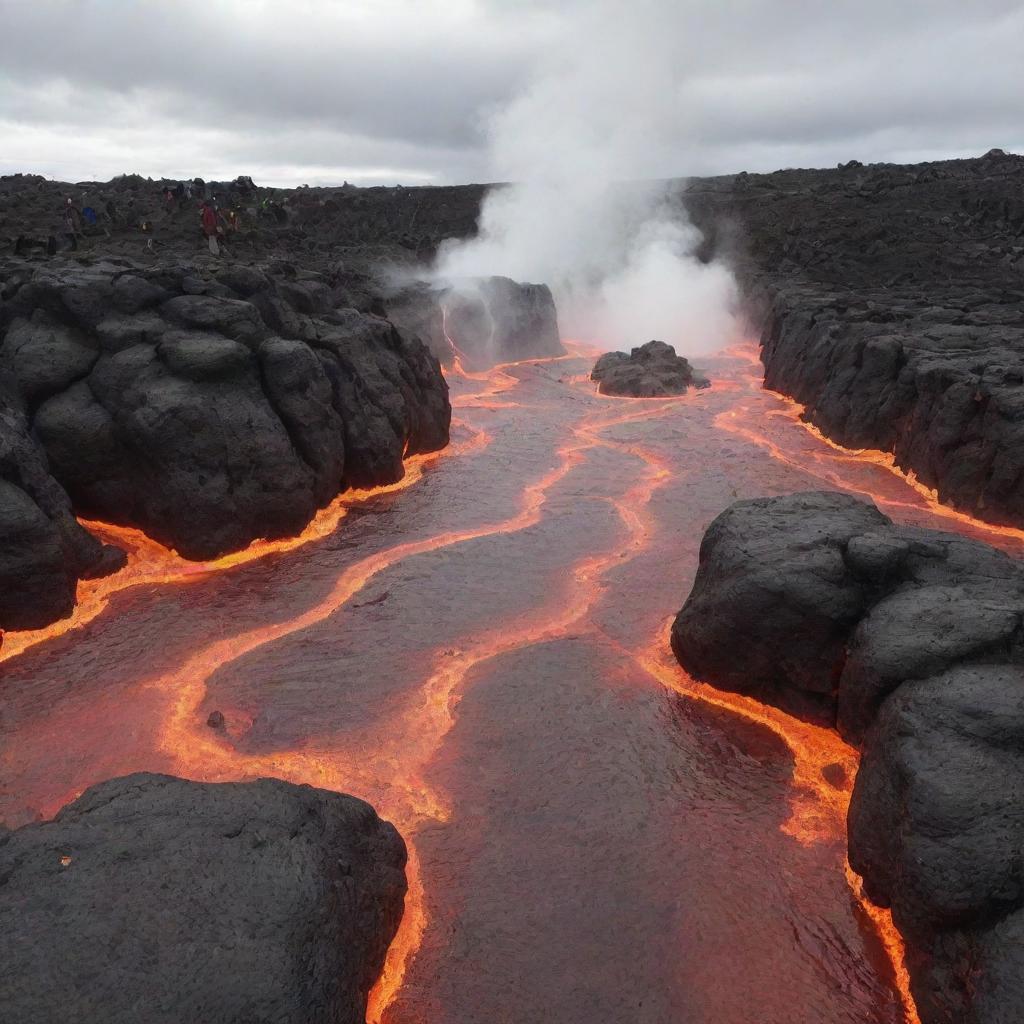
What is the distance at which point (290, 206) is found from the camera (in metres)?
61.2

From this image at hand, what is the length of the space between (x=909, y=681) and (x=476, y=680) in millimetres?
6338

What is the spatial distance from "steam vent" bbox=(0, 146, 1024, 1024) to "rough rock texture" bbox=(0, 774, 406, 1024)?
0.10 feet

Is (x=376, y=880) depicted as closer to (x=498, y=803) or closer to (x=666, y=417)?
(x=498, y=803)

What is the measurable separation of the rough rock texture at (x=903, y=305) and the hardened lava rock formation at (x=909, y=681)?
9247 mm

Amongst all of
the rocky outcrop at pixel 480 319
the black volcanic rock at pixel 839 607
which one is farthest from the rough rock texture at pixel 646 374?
the black volcanic rock at pixel 839 607

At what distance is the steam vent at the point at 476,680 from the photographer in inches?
282

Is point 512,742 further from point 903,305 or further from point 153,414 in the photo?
point 903,305

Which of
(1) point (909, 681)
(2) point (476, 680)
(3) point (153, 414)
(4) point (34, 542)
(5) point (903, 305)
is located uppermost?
(5) point (903, 305)

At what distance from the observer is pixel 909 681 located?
30.7ft

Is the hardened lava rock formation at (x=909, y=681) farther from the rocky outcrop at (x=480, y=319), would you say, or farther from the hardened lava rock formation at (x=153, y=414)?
the rocky outcrop at (x=480, y=319)

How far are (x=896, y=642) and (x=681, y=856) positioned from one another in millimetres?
3694

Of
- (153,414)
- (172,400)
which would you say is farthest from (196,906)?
(172,400)

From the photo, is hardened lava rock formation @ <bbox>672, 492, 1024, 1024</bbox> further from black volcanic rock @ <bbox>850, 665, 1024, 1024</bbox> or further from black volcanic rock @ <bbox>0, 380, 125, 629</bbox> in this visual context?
black volcanic rock @ <bbox>0, 380, 125, 629</bbox>

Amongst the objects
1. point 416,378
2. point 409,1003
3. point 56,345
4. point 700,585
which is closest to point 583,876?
point 409,1003
